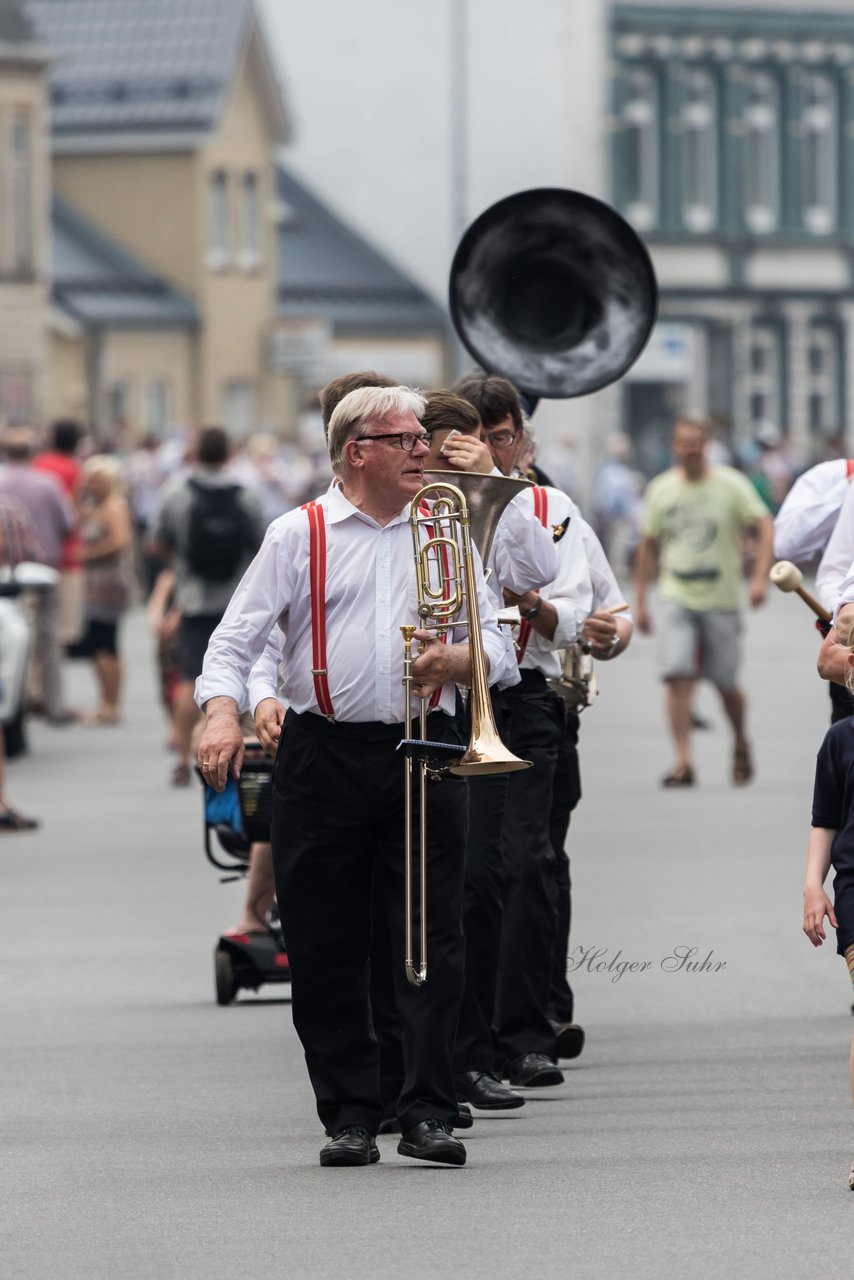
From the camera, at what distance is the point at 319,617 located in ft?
24.2

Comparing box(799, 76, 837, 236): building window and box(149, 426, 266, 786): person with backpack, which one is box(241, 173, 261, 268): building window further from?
box(149, 426, 266, 786): person with backpack

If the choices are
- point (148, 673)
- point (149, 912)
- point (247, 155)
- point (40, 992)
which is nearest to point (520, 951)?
point (40, 992)

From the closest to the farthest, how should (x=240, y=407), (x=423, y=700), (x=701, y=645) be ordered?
(x=423, y=700) → (x=701, y=645) → (x=240, y=407)

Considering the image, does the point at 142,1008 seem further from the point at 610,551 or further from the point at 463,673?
the point at 610,551

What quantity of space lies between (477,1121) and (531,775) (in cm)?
115

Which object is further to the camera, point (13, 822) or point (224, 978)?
point (13, 822)

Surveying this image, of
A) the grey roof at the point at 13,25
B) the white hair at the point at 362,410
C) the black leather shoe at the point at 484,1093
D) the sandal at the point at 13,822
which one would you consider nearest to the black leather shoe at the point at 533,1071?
the black leather shoe at the point at 484,1093

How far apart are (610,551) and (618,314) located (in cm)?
3155

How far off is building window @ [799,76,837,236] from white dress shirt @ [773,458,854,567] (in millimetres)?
48259

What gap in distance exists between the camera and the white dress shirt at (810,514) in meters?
9.37

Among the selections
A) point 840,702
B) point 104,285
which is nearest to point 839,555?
point 840,702

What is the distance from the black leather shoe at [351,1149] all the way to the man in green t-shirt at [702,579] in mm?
9579

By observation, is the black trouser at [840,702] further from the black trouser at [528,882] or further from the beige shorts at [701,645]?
the beige shorts at [701,645]

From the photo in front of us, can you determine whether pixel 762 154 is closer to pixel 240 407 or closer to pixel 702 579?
pixel 240 407
